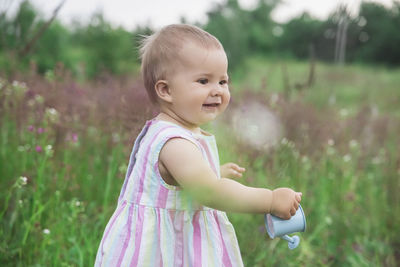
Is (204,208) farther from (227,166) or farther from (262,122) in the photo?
(262,122)

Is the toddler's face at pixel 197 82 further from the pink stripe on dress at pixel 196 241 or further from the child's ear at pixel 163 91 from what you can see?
the pink stripe on dress at pixel 196 241

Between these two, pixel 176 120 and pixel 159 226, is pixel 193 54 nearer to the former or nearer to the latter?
pixel 176 120

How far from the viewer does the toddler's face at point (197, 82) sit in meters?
1.43

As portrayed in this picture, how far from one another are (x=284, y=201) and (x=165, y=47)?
Result: 60 centimetres

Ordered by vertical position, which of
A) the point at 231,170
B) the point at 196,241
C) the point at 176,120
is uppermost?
the point at 176,120

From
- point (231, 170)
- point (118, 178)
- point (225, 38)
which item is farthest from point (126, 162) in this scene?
point (225, 38)

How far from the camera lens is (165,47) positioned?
1.45 meters

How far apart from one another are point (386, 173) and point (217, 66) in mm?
2478

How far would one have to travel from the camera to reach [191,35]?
1.46 m

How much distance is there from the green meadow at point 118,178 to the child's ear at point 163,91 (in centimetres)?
44

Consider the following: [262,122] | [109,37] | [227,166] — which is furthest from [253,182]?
[109,37]

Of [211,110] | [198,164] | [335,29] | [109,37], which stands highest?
[109,37]

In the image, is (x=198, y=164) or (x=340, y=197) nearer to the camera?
(x=198, y=164)

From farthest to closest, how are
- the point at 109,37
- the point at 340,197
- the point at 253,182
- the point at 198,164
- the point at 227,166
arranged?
the point at 109,37, the point at 340,197, the point at 253,182, the point at 227,166, the point at 198,164
